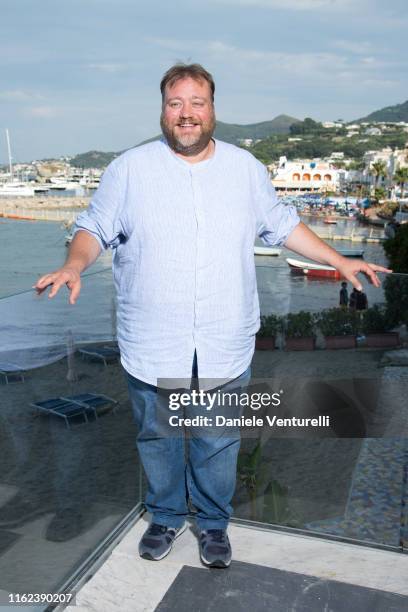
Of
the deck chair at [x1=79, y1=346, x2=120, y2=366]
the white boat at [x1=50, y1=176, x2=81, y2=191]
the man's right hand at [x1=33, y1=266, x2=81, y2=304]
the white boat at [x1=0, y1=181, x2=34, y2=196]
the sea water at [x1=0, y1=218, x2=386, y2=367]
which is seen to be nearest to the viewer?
the man's right hand at [x1=33, y1=266, x2=81, y2=304]

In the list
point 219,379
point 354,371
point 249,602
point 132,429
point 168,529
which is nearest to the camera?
point 249,602

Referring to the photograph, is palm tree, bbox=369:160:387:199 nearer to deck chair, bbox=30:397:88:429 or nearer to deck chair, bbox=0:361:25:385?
deck chair, bbox=30:397:88:429

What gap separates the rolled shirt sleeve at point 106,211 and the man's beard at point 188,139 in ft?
0.50

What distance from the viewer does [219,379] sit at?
5.49 feet

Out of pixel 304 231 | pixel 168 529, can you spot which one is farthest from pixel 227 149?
pixel 168 529

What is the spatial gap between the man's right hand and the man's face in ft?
1.45

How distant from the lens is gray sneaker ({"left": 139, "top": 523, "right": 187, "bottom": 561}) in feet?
5.72

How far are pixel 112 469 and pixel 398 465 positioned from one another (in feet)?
3.47

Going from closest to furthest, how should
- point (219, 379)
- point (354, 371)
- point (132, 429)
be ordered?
point (219, 379), point (132, 429), point (354, 371)

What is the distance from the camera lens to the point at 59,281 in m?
1.37

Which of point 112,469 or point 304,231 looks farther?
point 112,469

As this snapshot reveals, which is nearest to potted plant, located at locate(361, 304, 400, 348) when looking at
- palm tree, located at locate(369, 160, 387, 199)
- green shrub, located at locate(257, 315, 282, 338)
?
green shrub, located at locate(257, 315, 282, 338)

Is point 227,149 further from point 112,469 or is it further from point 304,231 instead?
point 112,469

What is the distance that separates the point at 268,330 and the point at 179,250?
31.0 inches
